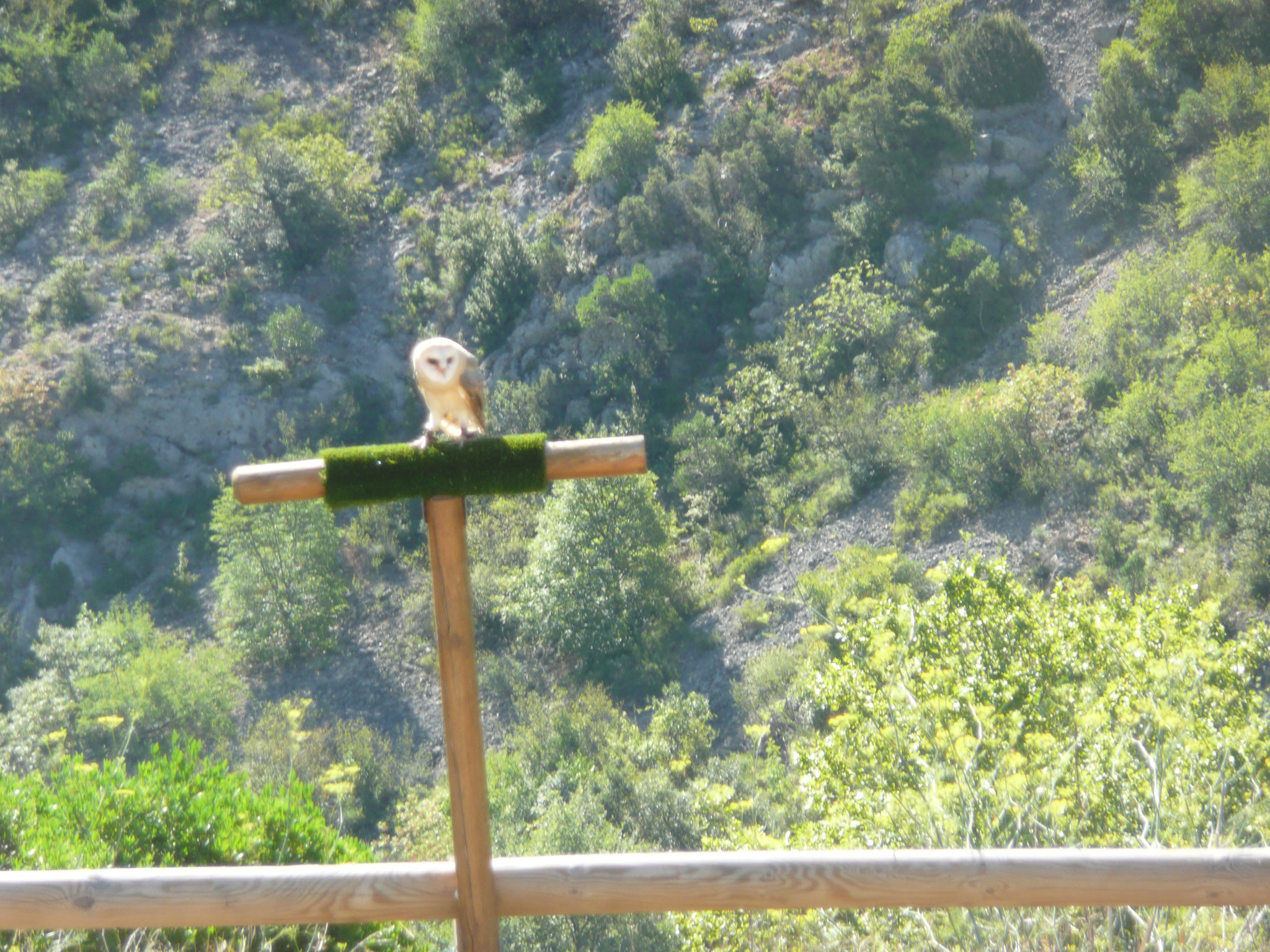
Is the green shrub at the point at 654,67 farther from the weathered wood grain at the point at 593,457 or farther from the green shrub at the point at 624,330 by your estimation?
the weathered wood grain at the point at 593,457

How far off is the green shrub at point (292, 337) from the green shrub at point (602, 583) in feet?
24.8

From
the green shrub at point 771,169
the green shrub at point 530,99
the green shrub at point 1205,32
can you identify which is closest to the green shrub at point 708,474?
the green shrub at point 771,169

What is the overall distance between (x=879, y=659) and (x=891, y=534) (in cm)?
677

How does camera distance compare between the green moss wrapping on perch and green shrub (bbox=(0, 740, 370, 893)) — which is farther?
green shrub (bbox=(0, 740, 370, 893))

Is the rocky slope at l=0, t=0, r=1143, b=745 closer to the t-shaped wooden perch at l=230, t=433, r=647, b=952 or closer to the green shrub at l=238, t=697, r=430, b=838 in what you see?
the green shrub at l=238, t=697, r=430, b=838

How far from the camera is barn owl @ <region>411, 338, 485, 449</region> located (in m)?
2.23

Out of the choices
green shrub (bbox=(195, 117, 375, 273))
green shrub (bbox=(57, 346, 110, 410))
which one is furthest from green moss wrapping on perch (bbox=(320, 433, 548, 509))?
green shrub (bbox=(195, 117, 375, 273))

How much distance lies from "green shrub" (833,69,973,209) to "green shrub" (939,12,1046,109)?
0.52 m

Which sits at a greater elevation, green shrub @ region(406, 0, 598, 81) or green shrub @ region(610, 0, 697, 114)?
green shrub @ region(406, 0, 598, 81)

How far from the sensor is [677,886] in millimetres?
2105

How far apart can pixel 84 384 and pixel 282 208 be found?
5.13 metres

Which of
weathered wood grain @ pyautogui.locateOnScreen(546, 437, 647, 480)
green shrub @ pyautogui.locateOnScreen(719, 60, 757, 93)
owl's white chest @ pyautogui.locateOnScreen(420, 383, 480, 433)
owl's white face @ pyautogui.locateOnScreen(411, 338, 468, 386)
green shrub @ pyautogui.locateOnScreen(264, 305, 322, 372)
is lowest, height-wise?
weathered wood grain @ pyautogui.locateOnScreen(546, 437, 647, 480)

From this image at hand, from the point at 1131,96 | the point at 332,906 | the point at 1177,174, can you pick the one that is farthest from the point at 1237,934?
the point at 1131,96

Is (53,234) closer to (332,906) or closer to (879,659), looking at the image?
(879,659)
